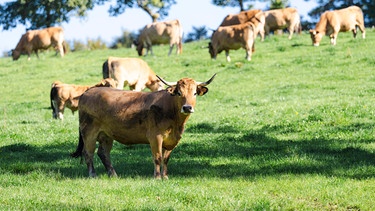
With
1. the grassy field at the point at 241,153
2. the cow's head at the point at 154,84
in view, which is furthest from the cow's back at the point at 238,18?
the cow's head at the point at 154,84

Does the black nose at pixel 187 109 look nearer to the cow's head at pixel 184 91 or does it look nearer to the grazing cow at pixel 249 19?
the cow's head at pixel 184 91

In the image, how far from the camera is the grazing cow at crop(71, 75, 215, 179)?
10633mm

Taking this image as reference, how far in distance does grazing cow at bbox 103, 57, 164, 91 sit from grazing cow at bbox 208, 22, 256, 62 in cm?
935

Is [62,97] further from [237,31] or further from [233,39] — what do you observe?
[237,31]

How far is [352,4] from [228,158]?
46.9m

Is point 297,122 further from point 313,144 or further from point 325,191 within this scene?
point 325,191

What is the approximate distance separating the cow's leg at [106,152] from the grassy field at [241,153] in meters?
0.21

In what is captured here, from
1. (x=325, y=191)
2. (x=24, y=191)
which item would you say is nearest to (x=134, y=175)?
(x=24, y=191)

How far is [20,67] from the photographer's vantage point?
35.5 m

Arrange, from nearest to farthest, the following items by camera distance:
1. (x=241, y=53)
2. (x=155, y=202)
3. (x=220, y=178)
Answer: (x=155, y=202) → (x=220, y=178) → (x=241, y=53)

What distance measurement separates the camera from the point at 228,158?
12.4 meters

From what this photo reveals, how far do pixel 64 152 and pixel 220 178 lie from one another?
4141 mm

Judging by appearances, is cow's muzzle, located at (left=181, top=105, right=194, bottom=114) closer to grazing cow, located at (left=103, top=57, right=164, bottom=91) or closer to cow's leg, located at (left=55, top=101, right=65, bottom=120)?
cow's leg, located at (left=55, top=101, right=65, bottom=120)

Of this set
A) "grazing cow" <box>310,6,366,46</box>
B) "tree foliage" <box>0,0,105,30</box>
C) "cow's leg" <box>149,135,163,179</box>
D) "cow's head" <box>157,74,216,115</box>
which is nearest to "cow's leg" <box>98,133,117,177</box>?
"cow's leg" <box>149,135,163,179</box>
